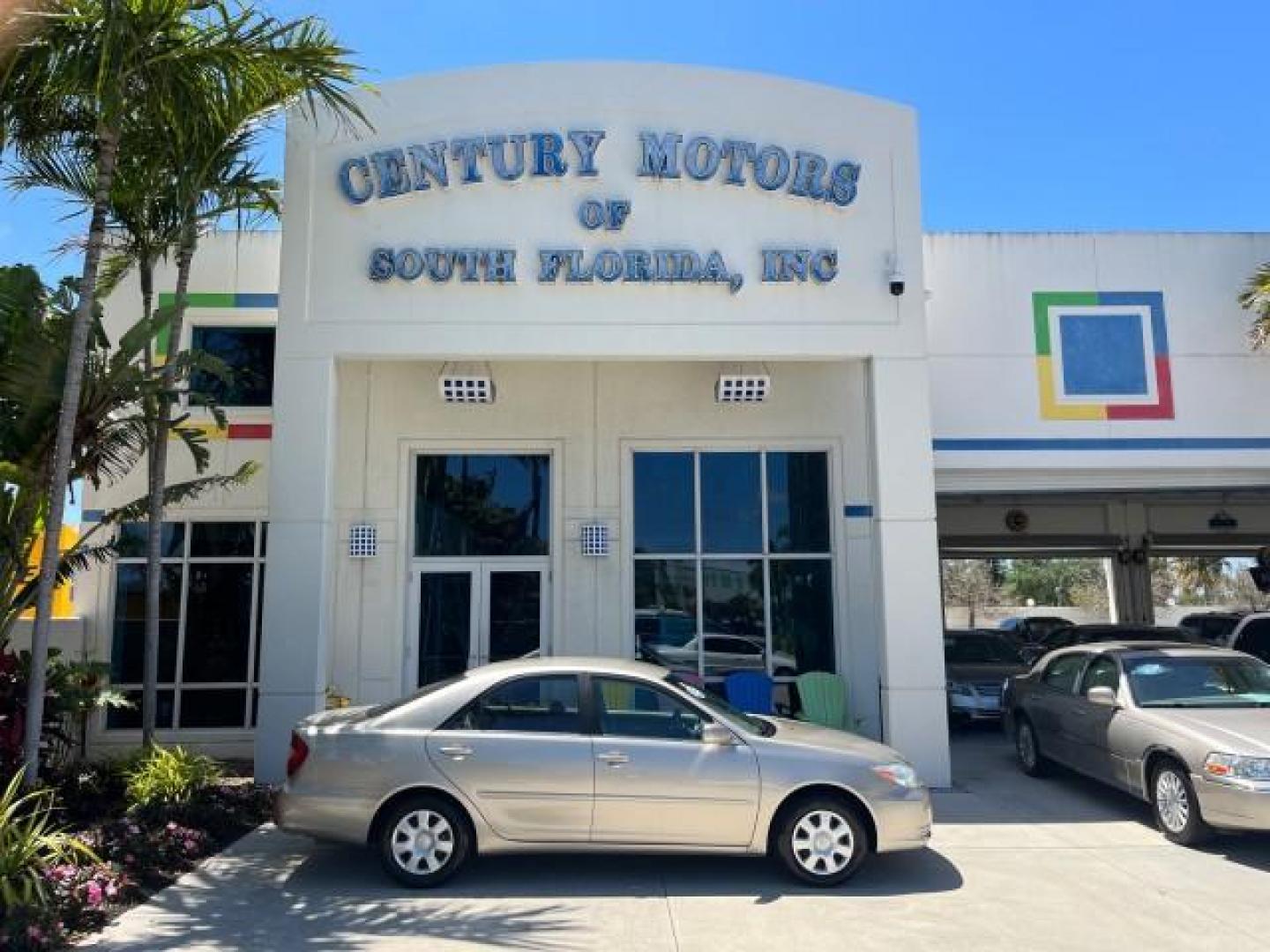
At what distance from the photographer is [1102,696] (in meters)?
8.91

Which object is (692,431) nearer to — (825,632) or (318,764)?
(825,632)

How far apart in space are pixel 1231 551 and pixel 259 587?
2566cm

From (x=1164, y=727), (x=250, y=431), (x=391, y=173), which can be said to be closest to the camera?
(x=1164, y=727)

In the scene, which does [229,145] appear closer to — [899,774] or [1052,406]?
[899,774]

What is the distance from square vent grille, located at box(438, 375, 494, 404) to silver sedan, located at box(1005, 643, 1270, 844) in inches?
278

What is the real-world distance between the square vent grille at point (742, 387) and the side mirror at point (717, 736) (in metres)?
6.01

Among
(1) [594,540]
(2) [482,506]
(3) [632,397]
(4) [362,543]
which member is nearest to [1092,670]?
(1) [594,540]

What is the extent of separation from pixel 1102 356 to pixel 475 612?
8.53 meters

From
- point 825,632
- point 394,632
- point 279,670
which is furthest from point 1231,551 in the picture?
point 279,670

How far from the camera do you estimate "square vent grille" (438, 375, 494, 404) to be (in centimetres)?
1195

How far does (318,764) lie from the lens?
265 inches

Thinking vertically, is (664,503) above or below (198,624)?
above

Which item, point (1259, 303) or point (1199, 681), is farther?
point (1259, 303)

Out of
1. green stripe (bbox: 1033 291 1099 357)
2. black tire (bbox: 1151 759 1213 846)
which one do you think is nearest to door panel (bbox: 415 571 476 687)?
black tire (bbox: 1151 759 1213 846)
